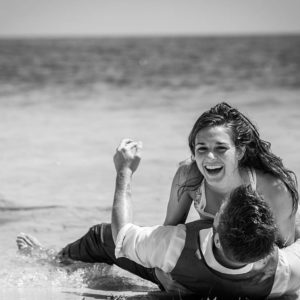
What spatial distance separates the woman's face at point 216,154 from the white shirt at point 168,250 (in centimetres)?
37

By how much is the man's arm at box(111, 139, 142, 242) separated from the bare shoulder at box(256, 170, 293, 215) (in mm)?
679

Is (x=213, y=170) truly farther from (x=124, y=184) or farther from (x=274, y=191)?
(x=124, y=184)

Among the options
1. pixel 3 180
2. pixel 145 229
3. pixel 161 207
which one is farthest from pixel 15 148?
pixel 145 229

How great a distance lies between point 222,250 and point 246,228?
0.62 feet

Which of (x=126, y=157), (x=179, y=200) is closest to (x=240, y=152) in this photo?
(x=179, y=200)

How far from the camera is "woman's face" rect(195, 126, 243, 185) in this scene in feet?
10.7

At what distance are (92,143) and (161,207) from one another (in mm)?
3495

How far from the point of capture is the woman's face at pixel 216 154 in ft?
10.7

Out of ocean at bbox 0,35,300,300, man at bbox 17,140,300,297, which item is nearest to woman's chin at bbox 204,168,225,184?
man at bbox 17,140,300,297

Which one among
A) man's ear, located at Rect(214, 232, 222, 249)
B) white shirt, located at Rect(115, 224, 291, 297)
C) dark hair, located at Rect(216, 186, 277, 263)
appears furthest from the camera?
white shirt, located at Rect(115, 224, 291, 297)

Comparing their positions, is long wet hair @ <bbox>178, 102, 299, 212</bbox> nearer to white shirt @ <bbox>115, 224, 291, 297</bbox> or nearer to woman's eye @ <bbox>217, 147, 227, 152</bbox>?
woman's eye @ <bbox>217, 147, 227, 152</bbox>

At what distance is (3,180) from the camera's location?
6.48 meters

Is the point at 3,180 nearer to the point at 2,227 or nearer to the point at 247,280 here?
the point at 2,227

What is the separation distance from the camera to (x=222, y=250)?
2811 mm
